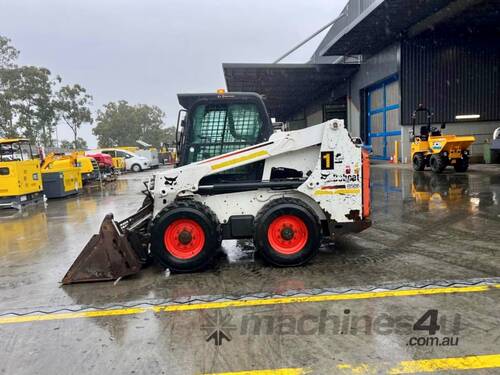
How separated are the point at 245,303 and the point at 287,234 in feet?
4.33

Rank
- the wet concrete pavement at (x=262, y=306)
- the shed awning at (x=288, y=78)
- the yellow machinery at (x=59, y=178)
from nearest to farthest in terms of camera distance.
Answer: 1. the wet concrete pavement at (x=262, y=306)
2. the yellow machinery at (x=59, y=178)
3. the shed awning at (x=288, y=78)

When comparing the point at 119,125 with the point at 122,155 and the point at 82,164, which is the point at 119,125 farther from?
the point at 82,164

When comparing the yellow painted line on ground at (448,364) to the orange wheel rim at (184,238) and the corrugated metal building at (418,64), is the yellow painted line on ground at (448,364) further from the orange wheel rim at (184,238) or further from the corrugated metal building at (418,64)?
the corrugated metal building at (418,64)

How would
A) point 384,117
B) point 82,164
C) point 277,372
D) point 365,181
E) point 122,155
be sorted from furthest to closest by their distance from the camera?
point 122,155 → point 384,117 → point 82,164 → point 365,181 → point 277,372

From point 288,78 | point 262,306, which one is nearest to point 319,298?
point 262,306

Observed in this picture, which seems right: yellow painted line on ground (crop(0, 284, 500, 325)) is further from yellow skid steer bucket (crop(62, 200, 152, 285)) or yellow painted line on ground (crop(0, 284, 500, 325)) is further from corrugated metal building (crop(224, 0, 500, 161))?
corrugated metal building (crop(224, 0, 500, 161))

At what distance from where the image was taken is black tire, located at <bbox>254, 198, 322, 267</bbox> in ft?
16.8

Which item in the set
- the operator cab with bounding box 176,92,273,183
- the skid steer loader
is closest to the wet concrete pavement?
the skid steer loader

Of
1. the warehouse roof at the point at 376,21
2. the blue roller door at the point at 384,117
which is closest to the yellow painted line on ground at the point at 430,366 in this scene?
the warehouse roof at the point at 376,21

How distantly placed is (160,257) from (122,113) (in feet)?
208

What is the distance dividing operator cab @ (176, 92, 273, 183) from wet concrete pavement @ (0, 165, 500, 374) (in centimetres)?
154

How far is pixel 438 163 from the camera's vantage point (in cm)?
1619

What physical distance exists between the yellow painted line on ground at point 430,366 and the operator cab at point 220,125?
3.46 metres

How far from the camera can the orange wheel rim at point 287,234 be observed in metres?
5.18
